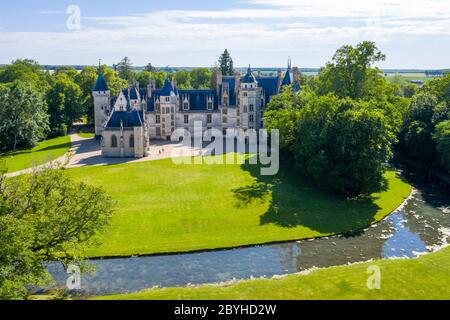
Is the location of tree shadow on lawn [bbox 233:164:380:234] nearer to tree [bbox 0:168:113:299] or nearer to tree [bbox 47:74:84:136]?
tree [bbox 0:168:113:299]

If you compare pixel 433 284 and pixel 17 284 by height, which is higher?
pixel 17 284

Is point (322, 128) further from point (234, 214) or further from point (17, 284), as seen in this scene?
point (17, 284)

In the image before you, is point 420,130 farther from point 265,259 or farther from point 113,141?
point 113,141

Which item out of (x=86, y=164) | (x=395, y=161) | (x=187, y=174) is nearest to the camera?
(x=187, y=174)

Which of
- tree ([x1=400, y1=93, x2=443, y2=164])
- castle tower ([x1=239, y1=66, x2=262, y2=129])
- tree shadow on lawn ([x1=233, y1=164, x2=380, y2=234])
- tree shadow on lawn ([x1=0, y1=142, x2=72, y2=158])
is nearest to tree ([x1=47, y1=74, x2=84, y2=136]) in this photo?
tree shadow on lawn ([x1=0, y1=142, x2=72, y2=158])

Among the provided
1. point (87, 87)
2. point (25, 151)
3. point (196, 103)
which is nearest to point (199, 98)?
point (196, 103)

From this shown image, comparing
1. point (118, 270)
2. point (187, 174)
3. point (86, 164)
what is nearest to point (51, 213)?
point (118, 270)
